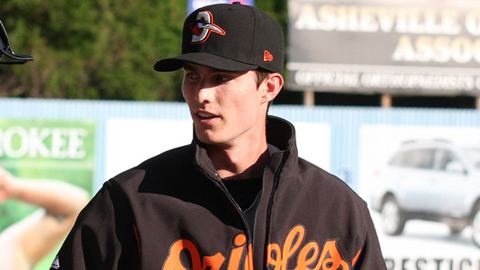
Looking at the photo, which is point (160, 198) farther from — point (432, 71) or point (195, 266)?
point (432, 71)

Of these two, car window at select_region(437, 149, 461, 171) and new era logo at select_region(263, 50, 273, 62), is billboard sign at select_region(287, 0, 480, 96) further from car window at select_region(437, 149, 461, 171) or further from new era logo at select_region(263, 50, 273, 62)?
new era logo at select_region(263, 50, 273, 62)

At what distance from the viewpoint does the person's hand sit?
10.1 m

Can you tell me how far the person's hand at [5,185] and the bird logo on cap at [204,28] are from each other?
7.52m

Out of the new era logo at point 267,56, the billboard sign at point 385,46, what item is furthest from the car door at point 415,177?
the new era logo at point 267,56

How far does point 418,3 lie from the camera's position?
16.3 m

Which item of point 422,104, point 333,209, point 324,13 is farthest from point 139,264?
point 422,104

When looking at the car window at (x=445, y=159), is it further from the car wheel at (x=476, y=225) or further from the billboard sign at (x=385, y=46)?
the billboard sign at (x=385, y=46)

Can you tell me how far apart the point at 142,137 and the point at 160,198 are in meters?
7.59

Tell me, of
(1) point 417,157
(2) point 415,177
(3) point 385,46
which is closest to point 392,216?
(2) point 415,177

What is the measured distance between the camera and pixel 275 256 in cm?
287

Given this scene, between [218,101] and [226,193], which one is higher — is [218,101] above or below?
above

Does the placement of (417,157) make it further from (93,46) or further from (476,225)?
(93,46)

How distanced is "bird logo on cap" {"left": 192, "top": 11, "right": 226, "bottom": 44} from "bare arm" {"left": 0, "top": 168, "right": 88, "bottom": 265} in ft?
24.7

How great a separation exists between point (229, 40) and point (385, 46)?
1316 centimetres
